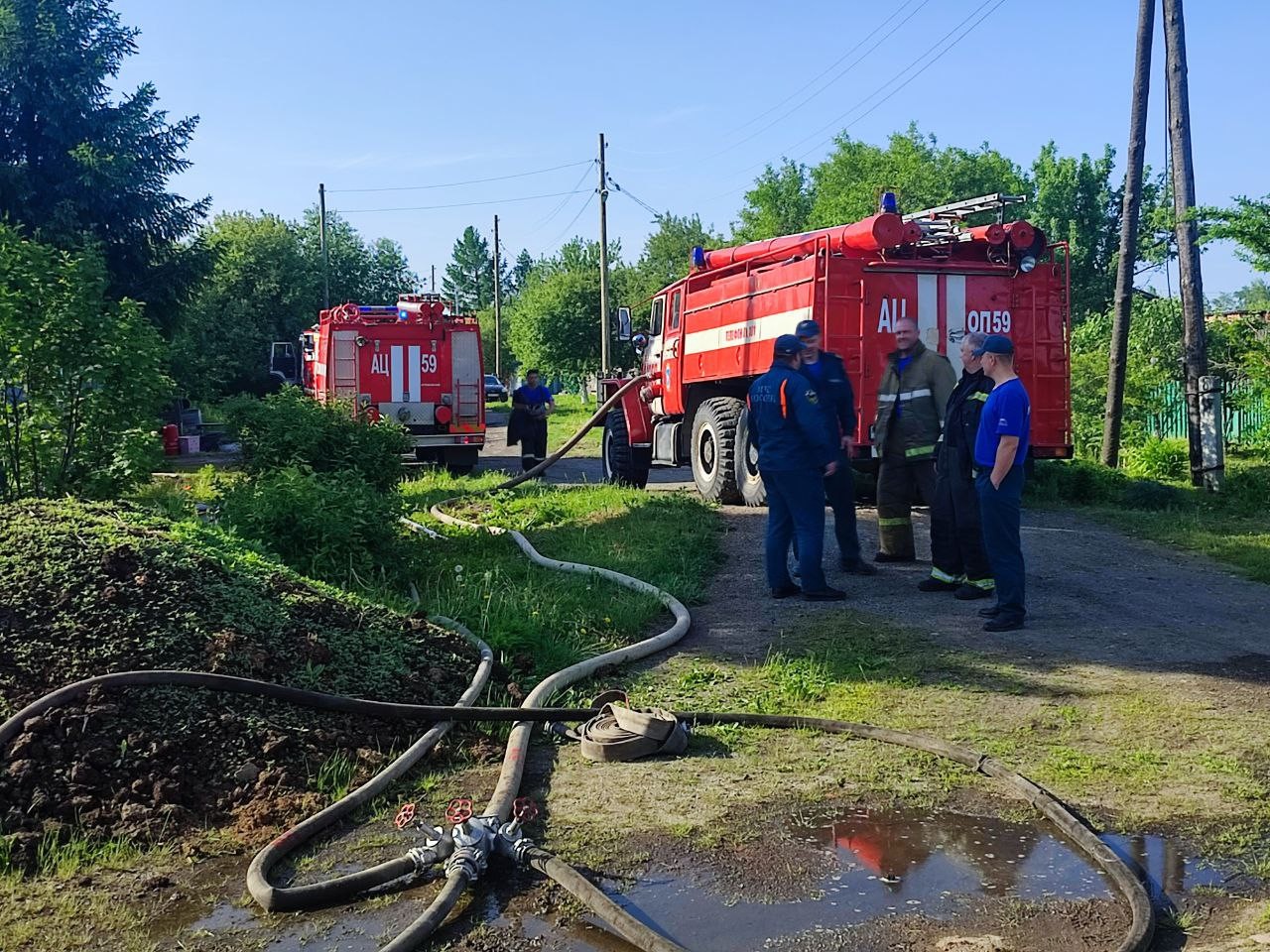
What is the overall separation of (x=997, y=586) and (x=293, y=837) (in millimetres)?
4521

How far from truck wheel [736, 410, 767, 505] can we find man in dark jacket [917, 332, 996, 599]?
4109mm

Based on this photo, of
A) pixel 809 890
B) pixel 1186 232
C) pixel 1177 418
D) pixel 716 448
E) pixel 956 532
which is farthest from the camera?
pixel 1177 418

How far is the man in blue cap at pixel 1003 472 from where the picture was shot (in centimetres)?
670

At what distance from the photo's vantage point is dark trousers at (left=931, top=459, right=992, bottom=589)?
299 inches

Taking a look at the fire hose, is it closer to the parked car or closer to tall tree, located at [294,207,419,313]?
tall tree, located at [294,207,419,313]

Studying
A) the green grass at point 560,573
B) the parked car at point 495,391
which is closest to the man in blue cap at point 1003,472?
the green grass at point 560,573

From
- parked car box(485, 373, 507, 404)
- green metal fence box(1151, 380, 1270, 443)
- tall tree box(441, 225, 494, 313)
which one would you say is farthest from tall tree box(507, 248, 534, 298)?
green metal fence box(1151, 380, 1270, 443)

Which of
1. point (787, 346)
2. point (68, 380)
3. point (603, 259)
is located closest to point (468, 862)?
point (787, 346)

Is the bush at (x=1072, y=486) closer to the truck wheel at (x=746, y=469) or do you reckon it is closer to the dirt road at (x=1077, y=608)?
the dirt road at (x=1077, y=608)

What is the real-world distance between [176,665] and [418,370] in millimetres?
14755

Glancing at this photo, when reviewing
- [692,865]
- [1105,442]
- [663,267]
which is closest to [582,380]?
[663,267]

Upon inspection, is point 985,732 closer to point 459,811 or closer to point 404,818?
point 459,811

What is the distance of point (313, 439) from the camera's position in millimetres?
11305

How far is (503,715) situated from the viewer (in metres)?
5.02
